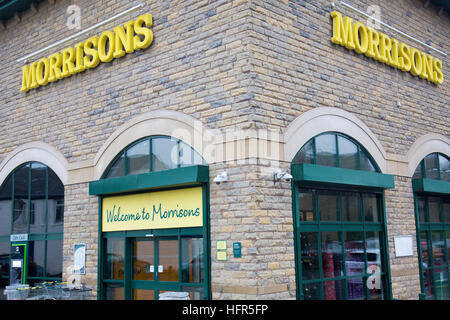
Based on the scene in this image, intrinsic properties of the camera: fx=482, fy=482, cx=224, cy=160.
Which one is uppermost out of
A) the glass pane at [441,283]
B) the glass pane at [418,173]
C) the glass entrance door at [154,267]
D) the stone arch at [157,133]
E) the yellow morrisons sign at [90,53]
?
the yellow morrisons sign at [90,53]

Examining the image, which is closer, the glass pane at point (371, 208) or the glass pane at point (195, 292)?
the glass pane at point (195, 292)

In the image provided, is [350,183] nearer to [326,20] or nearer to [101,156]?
[326,20]

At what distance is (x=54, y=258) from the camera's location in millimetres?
12367

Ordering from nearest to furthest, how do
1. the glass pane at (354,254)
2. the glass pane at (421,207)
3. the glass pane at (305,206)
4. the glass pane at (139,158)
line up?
the glass pane at (305,206) < the glass pane at (354,254) < the glass pane at (139,158) < the glass pane at (421,207)

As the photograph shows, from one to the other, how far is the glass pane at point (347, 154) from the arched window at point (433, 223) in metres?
2.32

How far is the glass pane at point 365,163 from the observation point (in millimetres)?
11289

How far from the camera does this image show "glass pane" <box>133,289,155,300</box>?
33.4 feet

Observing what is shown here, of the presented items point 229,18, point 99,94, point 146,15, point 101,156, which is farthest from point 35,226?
point 229,18

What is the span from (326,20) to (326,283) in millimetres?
5756

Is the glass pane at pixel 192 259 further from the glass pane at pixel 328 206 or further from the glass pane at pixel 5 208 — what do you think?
the glass pane at pixel 5 208

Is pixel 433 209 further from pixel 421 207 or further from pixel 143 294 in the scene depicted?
pixel 143 294

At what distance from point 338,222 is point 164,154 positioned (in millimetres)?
4000

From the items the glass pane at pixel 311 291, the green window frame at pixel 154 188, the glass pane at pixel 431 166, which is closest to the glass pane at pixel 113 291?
the green window frame at pixel 154 188

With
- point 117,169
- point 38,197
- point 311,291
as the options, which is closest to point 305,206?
point 311,291
